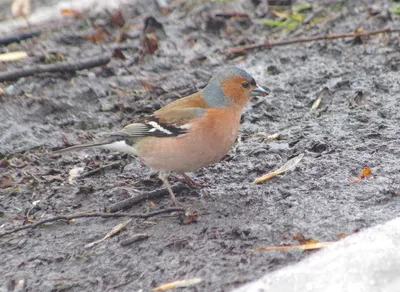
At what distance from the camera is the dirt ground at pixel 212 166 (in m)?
4.12

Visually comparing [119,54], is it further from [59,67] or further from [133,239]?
[133,239]

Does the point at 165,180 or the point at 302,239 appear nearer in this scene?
the point at 302,239

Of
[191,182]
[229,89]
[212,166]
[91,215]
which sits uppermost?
[229,89]

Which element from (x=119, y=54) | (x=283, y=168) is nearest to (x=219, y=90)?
(x=283, y=168)

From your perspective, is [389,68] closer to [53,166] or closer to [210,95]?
[210,95]

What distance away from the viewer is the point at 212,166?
5426 mm

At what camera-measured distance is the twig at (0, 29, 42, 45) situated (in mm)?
7875

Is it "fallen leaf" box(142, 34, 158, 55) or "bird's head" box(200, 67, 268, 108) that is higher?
"bird's head" box(200, 67, 268, 108)

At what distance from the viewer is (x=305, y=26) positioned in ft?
26.1

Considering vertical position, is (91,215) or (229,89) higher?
(229,89)

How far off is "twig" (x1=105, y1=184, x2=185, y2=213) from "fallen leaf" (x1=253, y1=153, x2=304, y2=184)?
1.98ft

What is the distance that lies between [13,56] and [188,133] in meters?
3.58

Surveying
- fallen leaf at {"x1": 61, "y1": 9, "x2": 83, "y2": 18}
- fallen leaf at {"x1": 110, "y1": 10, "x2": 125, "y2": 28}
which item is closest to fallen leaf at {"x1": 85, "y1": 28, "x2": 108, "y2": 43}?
fallen leaf at {"x1": 110, "y1": 10, "x2": 125, "y2": 28}

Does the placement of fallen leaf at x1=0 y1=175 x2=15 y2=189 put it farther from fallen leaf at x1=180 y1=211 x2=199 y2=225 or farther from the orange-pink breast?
fallen leaf at x1=180 y1=211 x2=199 y2=225
